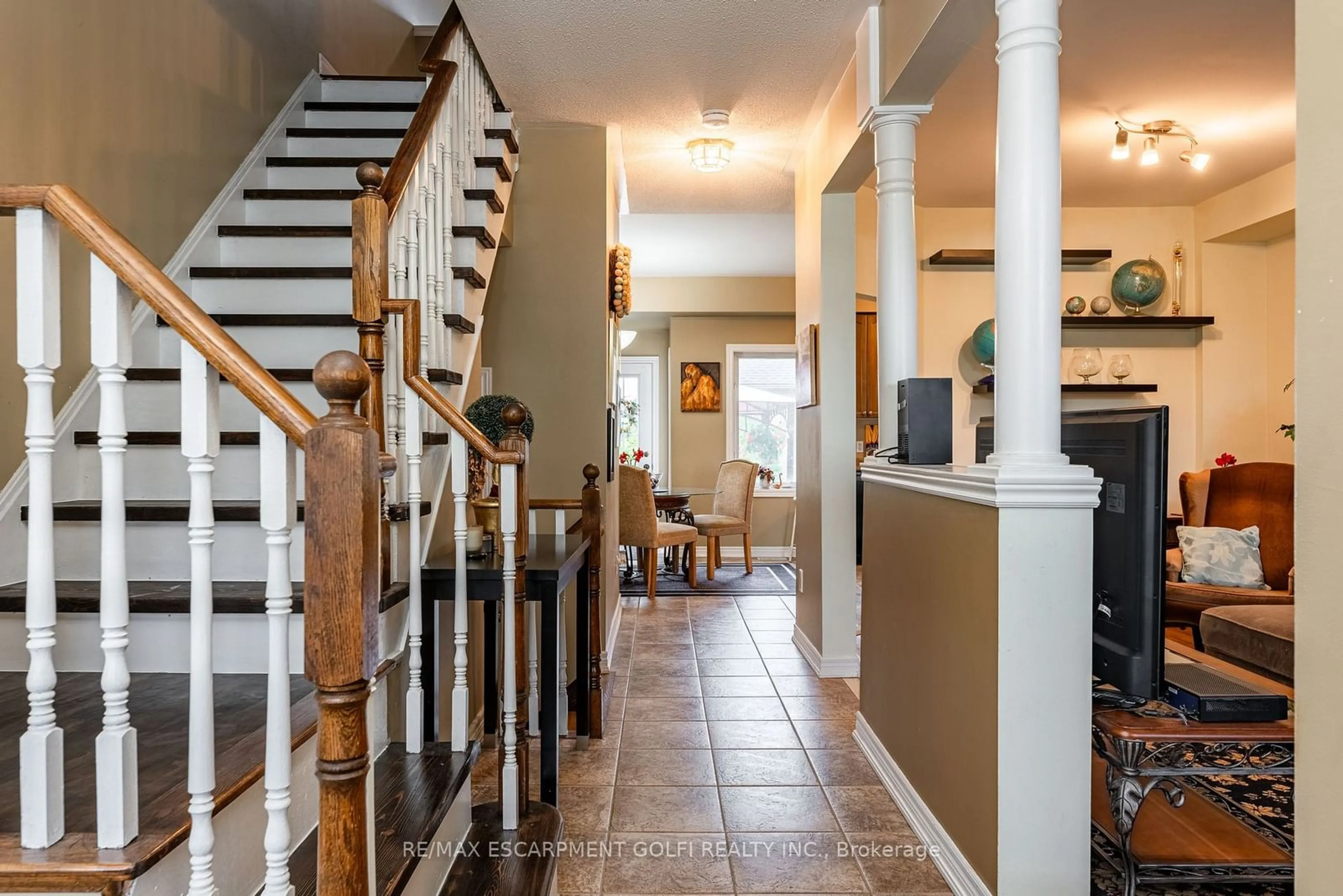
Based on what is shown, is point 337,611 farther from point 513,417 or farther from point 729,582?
point 729,582

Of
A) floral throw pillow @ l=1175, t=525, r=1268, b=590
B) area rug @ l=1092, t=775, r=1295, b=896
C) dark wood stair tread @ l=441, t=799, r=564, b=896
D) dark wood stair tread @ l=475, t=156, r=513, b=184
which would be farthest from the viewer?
floral throw pillow @ l=1175, t=525, r=1268, b=590

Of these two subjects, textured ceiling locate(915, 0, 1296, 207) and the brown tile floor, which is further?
textured ceiling locate(915, 0, 1296, 207)

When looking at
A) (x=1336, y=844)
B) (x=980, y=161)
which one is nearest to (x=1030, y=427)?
(x=1336, y=844)

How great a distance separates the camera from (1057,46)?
192cm

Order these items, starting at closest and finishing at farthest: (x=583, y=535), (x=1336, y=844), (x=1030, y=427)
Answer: (x=1336, y=844) < (x=1030, y=427) < (x=583, y=535)

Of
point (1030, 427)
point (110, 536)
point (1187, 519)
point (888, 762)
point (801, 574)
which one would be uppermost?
point (1030, 427)

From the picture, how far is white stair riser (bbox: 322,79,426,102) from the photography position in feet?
13.2

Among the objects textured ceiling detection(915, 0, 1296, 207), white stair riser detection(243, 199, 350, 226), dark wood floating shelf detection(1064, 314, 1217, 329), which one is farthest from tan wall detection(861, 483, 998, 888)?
dark wood floating shelf detection(1064, 314, 1217, 329)

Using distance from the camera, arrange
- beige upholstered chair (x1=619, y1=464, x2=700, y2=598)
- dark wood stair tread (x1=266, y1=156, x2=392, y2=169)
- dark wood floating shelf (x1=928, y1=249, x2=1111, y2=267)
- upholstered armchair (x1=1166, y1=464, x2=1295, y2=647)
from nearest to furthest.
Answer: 1. dark wood stair tread (x1=266, y1=156, x2=392, y2=169)
2. upholstered armchair (x1=1166, y1=464, x2=1295, y2=647)
3. dark wood floating shelf (x1=928, y1=249, x2=1111, y2=267)
4. beige upholstered chair (x1=619, y1=464, x2=700, y2=598)

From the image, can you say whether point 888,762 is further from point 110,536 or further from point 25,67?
point 25,67

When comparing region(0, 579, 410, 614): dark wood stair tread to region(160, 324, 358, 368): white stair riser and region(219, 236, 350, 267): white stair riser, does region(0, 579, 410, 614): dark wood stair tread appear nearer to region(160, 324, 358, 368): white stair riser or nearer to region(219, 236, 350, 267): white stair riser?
region(160, 324, 358, 368): white stair riser

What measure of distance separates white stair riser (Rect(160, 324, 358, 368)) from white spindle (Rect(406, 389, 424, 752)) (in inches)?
33.8

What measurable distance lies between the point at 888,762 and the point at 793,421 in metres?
6.29

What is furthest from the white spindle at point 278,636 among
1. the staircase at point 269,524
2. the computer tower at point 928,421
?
the computer tower at point 928,421
